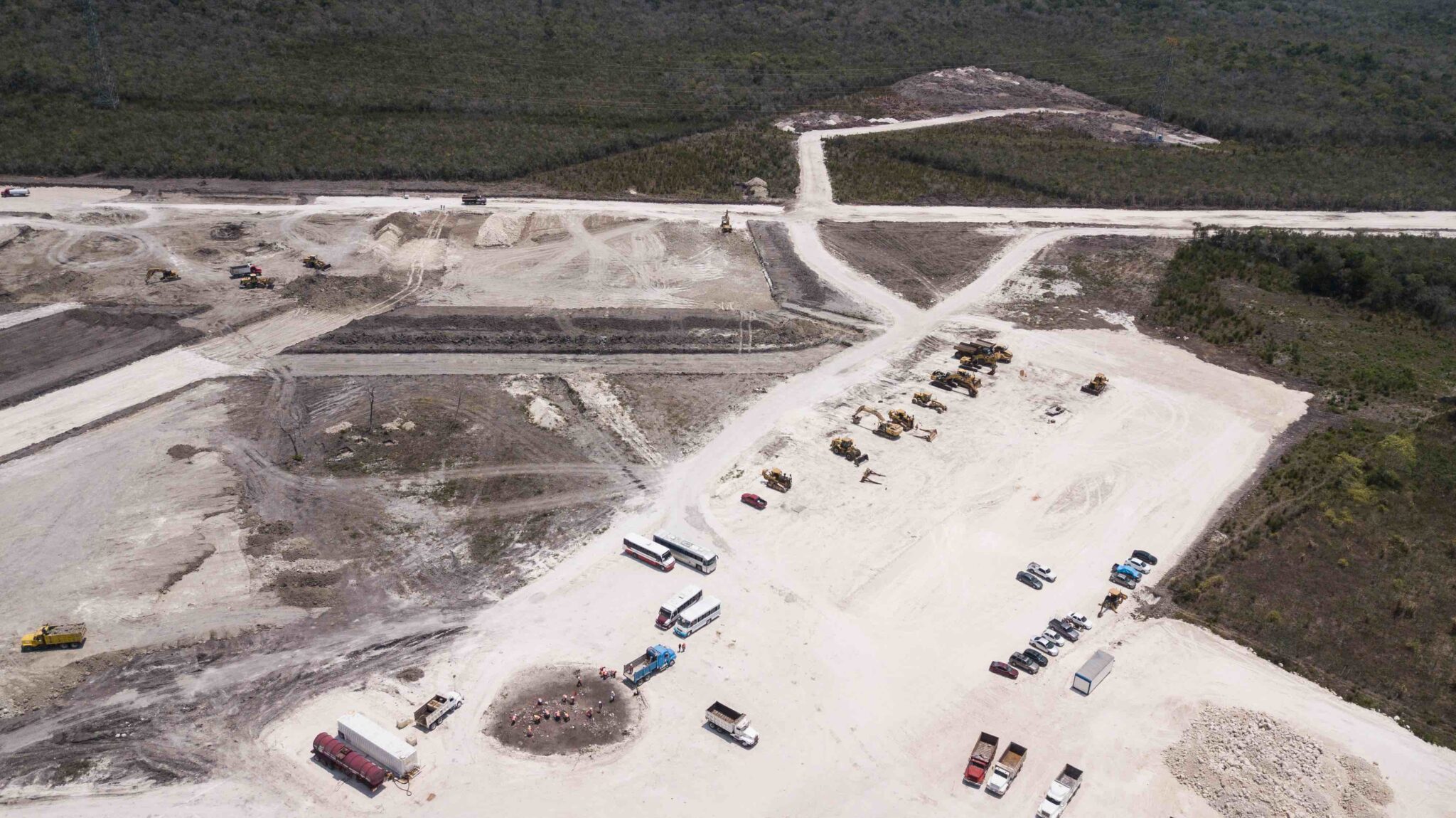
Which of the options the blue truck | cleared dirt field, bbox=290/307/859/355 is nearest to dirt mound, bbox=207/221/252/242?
cleared dirt field, bbox=290/307/859/355

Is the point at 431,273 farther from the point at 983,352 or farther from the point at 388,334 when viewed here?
the point at 983,352

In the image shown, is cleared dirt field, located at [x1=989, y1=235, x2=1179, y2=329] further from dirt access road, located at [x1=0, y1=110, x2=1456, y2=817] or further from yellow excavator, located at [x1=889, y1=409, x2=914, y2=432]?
yellow excavator, located at [x1=889, y1=409, x2=914, y2=432]

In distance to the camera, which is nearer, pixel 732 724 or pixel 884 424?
pixel 732 724

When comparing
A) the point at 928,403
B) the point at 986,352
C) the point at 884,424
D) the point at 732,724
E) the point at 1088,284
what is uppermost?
the point at 1088,284

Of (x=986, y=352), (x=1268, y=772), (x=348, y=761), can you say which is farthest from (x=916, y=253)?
(x=348, y=761)

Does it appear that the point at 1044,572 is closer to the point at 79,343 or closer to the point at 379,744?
the point at 379,744

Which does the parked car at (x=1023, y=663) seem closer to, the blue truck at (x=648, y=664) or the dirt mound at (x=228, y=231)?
the blue truck at (x=648, y=664)

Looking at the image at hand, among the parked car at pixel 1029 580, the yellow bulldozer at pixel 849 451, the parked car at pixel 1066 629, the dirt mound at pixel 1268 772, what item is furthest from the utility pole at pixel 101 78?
the dirt mound at pixel 1268 772
